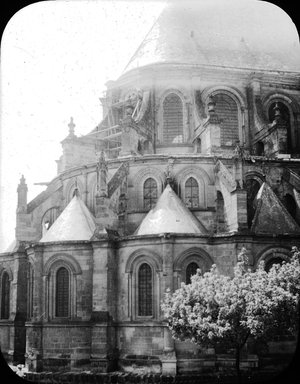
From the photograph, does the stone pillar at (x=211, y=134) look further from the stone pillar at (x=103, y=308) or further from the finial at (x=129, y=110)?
the stone pillar at (x=103, y=308)

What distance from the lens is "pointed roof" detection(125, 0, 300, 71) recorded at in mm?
42875

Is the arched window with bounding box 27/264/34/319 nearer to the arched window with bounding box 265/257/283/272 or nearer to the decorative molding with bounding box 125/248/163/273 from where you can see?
the decorative molding with bounding box 125/248/163/273

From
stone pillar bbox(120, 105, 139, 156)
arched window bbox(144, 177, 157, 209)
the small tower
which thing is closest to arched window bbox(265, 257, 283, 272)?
arched window bbox(144, 177, 157, 209)

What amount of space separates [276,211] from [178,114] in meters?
11.8

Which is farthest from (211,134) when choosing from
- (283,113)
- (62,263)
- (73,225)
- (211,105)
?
(62,263)

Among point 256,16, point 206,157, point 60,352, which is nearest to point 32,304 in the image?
point 60,352

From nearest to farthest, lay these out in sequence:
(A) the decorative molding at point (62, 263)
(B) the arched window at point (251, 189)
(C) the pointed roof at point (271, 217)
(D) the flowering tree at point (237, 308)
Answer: (D) the flowering tree at point (237, 308) → (C) the pointed roof at point (271, 217) → (A) the decorative molding at point (62, 263) → (B) the arched window at point (251, 189)

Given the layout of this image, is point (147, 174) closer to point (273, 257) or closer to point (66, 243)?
point (66, 243)

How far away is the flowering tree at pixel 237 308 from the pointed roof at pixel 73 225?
8438mm

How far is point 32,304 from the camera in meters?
34.5

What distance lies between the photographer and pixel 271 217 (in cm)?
3184

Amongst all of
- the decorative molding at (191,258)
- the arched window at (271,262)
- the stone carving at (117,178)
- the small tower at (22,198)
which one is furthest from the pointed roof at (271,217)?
the small tower at (22,198)

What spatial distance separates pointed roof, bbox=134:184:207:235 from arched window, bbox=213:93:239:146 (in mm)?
8911

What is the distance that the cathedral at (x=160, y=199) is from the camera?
30.1m
